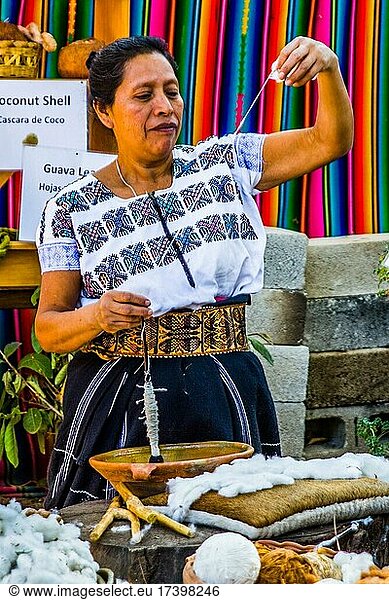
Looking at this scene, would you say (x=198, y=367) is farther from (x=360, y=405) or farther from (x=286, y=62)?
(x=360, y=405)

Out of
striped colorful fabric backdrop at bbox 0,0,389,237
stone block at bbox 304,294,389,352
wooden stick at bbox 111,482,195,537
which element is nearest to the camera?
wooden stick at bbox 111,482,195,537

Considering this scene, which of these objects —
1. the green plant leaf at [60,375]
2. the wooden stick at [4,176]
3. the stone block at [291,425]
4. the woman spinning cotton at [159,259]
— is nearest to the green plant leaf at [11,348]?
the green plant leaf at [60,375]

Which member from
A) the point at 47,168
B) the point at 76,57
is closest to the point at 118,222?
the point at 47,168

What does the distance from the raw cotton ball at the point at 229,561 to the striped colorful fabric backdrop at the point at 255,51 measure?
1596mm

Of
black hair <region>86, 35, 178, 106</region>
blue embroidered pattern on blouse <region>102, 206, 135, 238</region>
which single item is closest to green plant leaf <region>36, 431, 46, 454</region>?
blue embroidered pattern on blouse <region>102, 206, 135, 238</region>

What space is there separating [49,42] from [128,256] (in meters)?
1.00

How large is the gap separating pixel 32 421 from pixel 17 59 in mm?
1073

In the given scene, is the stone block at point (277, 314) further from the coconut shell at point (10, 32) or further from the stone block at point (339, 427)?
the coconut shell at point (10, 32)

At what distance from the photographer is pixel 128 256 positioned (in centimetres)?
219

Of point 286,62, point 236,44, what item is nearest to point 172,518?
point 286,62

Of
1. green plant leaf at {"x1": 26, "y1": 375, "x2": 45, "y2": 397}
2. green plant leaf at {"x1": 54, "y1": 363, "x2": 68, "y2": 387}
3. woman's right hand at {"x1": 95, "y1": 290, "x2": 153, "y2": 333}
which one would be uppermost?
woman's right hand at {"x1": 95, "y1": 290, "x2": 153, "y2": 333}

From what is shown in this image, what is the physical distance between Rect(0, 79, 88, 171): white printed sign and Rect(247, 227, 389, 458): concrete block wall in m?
0.83

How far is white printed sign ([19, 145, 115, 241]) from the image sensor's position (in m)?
2.80

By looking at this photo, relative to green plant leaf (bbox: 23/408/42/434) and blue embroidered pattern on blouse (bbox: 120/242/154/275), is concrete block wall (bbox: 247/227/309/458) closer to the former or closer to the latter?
green plant leaf (bbox: 23/408/42/434)
